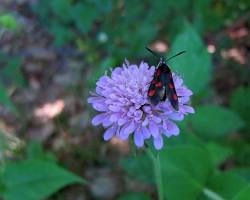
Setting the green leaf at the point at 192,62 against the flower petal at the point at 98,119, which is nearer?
the flower petal at the point at 98,119

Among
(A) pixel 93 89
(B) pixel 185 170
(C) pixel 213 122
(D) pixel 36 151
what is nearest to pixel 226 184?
(B) pixel 185 170

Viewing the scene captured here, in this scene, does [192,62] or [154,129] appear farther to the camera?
[192,62]

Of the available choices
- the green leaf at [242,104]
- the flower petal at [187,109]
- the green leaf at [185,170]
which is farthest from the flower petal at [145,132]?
the green leaf at [242,104]

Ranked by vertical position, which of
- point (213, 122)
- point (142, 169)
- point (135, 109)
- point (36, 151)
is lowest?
point (135, 109)

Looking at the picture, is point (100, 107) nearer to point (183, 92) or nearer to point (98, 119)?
point (98, 119)

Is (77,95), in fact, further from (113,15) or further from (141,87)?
(141,87)

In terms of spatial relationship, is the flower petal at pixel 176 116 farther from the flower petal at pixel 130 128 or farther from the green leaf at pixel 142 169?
the green leaf at pixel 142 169

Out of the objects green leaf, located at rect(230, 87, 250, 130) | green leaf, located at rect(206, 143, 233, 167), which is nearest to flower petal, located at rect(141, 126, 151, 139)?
green leaf, located at rect(206, 143, 233, 167)
